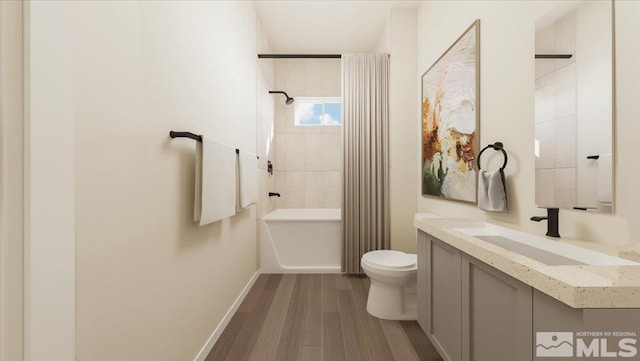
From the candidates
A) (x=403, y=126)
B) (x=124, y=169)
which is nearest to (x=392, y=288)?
(x=403, y=126)

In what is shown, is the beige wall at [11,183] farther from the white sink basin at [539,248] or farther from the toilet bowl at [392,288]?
the toilet bowl at [392,288]

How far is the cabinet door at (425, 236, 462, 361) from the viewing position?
1.29 metres

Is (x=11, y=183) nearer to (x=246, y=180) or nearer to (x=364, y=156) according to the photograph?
(x=246, y=180)

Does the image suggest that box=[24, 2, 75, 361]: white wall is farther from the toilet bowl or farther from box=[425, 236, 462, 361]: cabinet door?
the toilet bowl

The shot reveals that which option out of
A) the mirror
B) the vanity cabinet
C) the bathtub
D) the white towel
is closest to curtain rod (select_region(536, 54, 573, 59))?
the mirror

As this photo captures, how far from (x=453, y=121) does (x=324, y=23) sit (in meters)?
1.97

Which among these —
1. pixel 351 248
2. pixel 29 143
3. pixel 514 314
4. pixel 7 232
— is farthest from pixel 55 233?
pixel 351 248

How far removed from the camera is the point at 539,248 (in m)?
1.23

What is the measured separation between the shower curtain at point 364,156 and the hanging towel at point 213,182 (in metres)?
1.50

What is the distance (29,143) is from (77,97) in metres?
0.19

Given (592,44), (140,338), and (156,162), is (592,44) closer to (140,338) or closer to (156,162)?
(156,162)

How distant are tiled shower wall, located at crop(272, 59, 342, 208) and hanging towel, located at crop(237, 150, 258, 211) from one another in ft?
5.82

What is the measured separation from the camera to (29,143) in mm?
644

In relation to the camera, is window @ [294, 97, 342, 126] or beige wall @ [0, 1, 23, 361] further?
window @ [294, 97, 342, 126]
